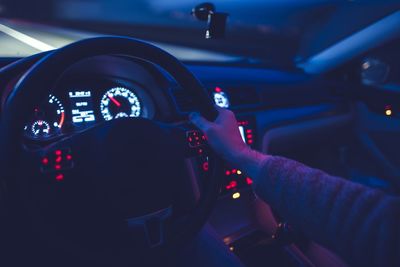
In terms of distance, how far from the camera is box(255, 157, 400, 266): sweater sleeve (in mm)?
804

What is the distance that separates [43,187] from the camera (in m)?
0.90

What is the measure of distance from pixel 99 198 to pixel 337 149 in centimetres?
216

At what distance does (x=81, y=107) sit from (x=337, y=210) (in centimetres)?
95

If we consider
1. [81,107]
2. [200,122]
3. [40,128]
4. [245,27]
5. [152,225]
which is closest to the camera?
[152,225]

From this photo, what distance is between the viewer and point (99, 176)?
958 mm

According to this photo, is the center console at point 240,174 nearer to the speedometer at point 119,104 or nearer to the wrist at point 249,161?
the speedometer at point 119,104

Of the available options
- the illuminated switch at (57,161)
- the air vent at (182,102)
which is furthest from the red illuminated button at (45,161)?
the air vent at (182,102)

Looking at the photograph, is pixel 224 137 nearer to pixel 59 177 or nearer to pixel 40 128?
pixel 59 177

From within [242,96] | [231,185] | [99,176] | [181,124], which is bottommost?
[231,185]

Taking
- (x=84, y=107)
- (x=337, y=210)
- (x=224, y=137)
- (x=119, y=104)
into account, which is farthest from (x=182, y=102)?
(x=337, y=210)

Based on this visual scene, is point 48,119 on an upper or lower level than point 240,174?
upper

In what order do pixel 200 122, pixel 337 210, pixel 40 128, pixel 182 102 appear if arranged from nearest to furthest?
pixel 337 210, pixel 200 122, pixel 40 128, pixel 182 102

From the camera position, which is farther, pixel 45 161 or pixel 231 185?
pixel 231 185

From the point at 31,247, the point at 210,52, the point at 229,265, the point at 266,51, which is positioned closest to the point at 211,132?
the point at 229,265
